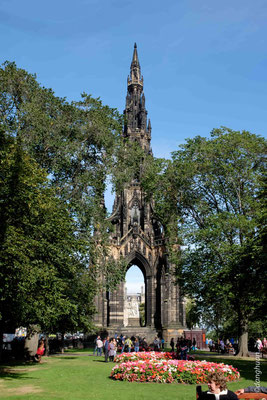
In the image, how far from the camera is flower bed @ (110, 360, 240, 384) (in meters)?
16.8

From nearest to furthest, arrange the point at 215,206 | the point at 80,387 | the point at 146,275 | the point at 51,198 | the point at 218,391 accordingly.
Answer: the point at 218,391, the point at 80,387, the point at 51,198, the point at 215,206, the point at 146,275

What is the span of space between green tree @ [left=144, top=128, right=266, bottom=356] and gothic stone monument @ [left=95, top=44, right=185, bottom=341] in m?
14.0

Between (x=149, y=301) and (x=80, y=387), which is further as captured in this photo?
(x=149, y=301)

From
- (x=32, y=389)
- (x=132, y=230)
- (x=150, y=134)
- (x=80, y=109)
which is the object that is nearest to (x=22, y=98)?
(x=80, y=109)

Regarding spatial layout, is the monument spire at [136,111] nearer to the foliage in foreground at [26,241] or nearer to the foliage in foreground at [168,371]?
the foliage in foreground at [26,241]

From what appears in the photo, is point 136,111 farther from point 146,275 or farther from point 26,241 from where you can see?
point 26,241

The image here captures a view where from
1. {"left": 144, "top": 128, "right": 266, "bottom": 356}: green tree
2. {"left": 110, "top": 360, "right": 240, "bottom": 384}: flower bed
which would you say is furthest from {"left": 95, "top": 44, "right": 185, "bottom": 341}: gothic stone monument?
{"left": 110, "top": 360, "right": 240, "bottom": 384}: flower bed

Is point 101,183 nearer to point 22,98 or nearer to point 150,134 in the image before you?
point 22,98

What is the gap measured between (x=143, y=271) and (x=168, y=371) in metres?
42.3

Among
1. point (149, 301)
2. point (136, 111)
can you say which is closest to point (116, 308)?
point (149, 301)

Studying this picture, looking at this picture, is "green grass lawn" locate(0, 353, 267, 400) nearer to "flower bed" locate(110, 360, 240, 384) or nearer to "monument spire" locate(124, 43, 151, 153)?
"flower bed" locate(110, 360, 240, 384)

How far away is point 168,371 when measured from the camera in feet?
55.9

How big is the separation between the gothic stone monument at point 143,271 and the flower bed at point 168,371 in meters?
31.6

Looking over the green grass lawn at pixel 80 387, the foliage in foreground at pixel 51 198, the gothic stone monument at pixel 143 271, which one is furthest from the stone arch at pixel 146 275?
the green grass lawn at pixel 80 387
